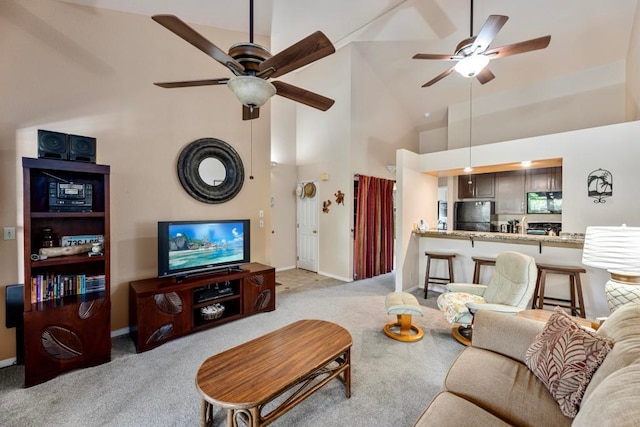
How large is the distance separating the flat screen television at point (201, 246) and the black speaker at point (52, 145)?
3.04 feet

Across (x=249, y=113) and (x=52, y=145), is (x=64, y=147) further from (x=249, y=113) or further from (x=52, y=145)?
(x=249, y=113)

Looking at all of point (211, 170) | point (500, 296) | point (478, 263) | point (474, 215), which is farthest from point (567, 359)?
point (474, 215)

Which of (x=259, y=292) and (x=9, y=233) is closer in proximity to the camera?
(x=9, y=233)

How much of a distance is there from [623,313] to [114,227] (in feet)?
12.9

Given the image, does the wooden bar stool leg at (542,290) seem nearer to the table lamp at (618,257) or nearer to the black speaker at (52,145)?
the table lamp at (618,257)

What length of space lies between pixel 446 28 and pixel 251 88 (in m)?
3.68

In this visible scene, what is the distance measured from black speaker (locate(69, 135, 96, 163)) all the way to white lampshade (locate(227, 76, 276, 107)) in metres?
1.54

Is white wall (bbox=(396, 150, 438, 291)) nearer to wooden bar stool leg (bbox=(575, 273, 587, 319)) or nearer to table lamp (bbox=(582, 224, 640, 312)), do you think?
wooden bar stool leg (bbox=(575, 273, 587, 319))

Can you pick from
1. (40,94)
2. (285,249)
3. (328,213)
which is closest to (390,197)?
(328,213)

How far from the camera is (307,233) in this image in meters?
5.72

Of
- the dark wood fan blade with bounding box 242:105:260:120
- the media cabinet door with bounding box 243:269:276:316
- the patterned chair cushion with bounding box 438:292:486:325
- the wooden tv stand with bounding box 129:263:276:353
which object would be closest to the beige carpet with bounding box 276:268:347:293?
the media cabinet door with bounding box 243:269:276:316

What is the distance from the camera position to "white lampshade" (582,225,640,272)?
67.7 inches

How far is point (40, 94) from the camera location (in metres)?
2.34

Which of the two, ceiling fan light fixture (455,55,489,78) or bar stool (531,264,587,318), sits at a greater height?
ceiling fan light fixture (455,55,489,78)
